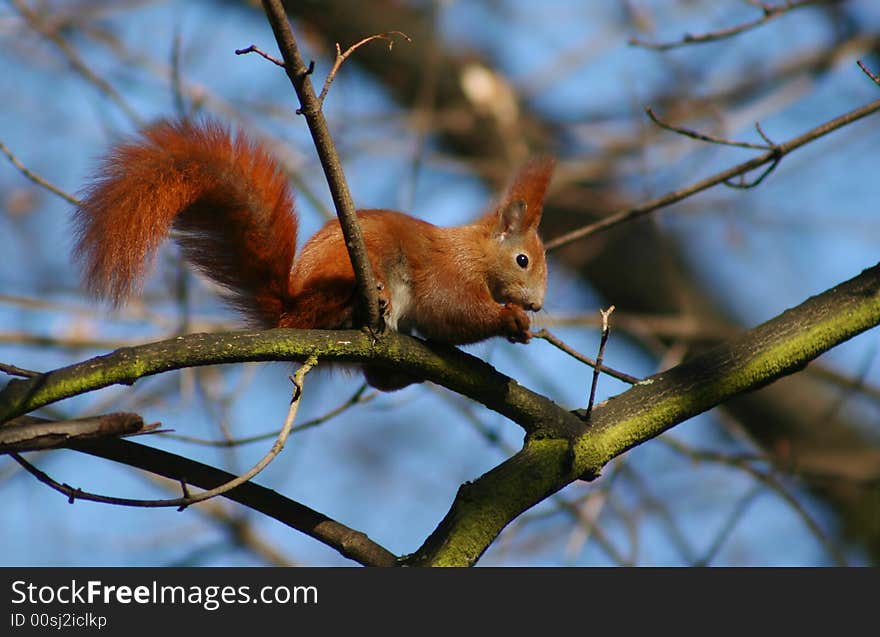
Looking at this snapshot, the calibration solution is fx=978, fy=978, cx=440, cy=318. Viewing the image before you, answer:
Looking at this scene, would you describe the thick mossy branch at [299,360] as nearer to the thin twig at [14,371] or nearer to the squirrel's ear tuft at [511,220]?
the thin twig at [14,371]

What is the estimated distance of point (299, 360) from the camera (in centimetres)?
200

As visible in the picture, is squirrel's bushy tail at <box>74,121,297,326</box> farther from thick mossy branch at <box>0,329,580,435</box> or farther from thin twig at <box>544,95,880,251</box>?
thin twig at <box>544,95,880,251</box>

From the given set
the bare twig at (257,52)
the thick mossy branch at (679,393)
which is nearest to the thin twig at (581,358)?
the thick mossy branch at (679,393)

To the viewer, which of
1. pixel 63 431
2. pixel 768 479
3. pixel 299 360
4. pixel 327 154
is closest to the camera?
pixel 63 431

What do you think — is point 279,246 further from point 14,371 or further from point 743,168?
point 743,168

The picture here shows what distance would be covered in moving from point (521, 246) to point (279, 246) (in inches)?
32.7

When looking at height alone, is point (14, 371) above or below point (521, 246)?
below

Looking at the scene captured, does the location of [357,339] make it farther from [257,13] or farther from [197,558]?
[257,13]

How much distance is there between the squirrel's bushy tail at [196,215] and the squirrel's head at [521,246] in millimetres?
706

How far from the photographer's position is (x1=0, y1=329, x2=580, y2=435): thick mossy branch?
67.6 inches

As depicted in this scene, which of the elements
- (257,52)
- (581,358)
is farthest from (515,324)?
(257,52)

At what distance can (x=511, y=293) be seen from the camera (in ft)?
9.81

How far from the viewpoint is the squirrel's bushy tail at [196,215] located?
2.15 meters

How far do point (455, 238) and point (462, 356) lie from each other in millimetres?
734
